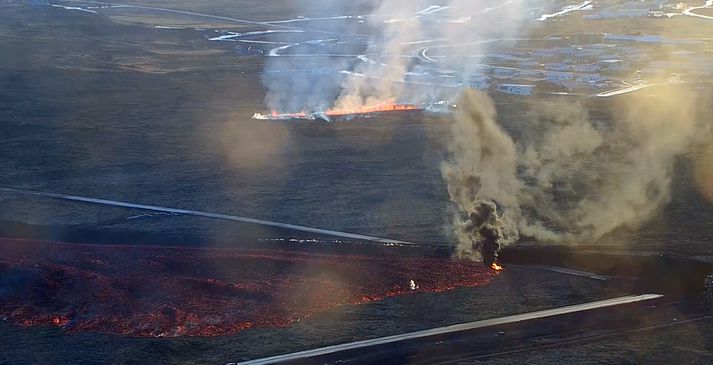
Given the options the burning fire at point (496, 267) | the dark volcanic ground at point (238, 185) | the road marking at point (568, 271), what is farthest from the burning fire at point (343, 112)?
the road marking at point (568, 271)

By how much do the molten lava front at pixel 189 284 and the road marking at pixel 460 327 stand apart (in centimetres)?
290

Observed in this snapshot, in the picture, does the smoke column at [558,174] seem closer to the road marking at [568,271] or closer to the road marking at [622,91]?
the road marking at [568,271]

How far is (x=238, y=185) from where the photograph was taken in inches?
2159

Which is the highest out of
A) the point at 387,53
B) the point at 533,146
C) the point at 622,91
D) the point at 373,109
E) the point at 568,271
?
the point at 387,53

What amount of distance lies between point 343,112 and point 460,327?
50486mm

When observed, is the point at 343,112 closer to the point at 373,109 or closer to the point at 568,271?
the point at 373,109

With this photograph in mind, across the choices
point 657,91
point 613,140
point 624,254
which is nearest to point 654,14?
point 657,91

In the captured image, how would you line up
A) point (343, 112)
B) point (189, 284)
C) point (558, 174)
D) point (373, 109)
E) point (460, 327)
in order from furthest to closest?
point (373, 109)
point (343, 112)
point (558, 174)
point (189, 284)
point (460, 327)

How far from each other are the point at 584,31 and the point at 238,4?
82.7m

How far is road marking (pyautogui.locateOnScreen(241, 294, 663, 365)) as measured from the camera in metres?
30.1

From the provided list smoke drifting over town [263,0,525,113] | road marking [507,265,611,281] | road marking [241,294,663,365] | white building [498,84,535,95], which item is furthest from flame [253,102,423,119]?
road marking [241,294,663,365]

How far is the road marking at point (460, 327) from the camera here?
1185 inches

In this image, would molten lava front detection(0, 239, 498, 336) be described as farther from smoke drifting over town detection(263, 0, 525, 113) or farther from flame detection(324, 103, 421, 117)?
smoke drifting over town detection(263, 0, 525, 113)

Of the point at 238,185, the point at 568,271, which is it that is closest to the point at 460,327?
the point at 568,271
